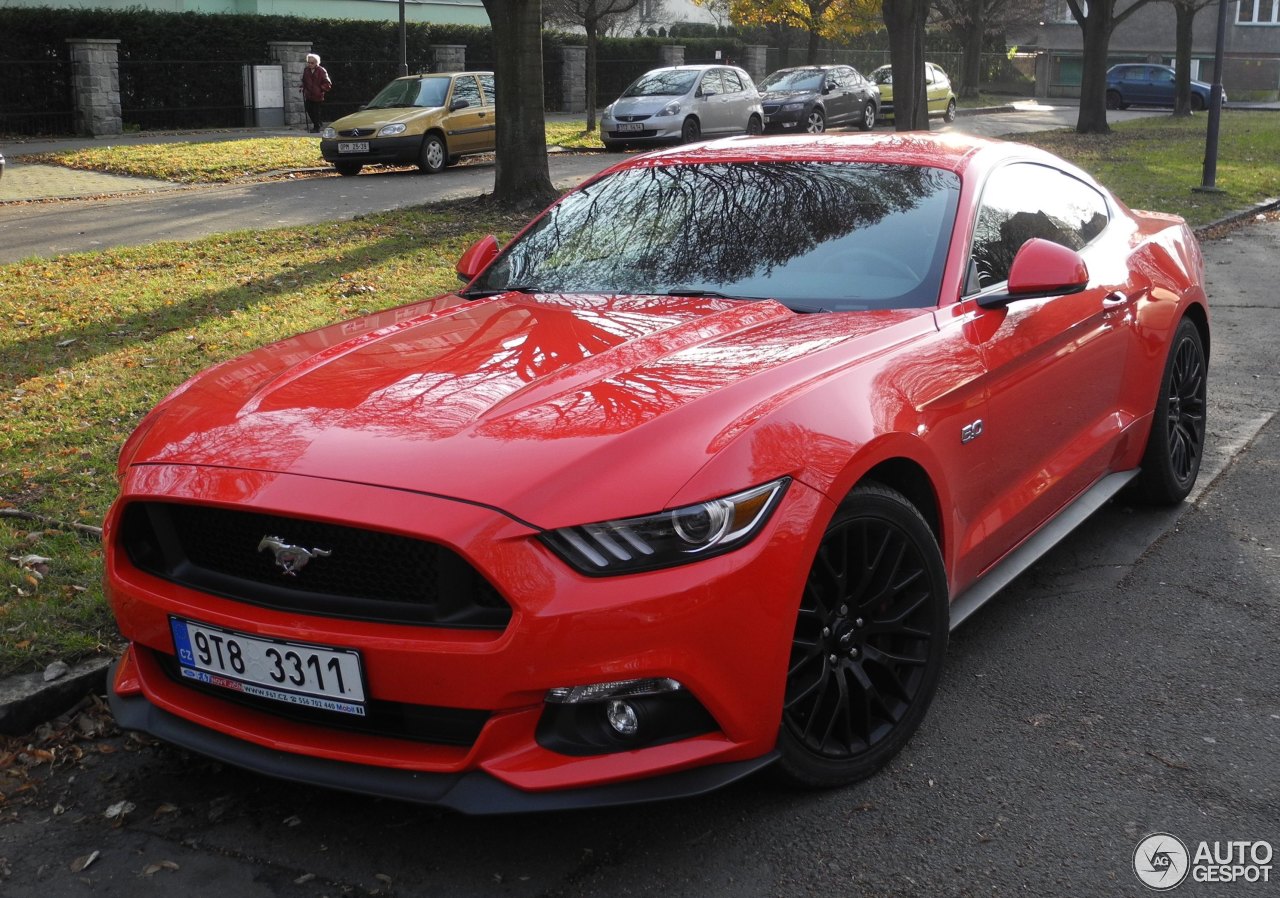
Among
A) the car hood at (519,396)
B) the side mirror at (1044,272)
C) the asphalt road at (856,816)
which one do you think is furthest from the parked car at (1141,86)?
the car hood at (519,396)

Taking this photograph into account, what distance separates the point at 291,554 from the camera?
9.76 ft

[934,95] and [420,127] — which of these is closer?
[420,127]

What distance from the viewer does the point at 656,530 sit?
2869 millimetres

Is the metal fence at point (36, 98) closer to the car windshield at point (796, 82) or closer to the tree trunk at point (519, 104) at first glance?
the tree trunk at point (519, 104)

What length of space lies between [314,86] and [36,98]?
5113 millimetres

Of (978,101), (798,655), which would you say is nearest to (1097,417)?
(798,655)

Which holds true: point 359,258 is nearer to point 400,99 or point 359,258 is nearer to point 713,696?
point 713,696

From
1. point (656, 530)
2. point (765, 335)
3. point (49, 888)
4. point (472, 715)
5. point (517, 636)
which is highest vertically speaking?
point (765, 335)

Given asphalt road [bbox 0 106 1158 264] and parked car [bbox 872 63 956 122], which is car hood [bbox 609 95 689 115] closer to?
asphalt road [bbox 0 106 1158 264]

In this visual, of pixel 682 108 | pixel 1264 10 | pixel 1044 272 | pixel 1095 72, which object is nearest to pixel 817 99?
pixel 682 108

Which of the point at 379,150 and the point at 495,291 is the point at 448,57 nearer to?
the point at 379,150

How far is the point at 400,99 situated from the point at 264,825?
19.7 m

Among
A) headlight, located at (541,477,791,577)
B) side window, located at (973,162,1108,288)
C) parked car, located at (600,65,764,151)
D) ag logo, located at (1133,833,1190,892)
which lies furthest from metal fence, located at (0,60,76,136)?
ag logo, located at (1133,833,1190,892)

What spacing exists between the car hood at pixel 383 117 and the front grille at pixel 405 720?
18254 millimetres
